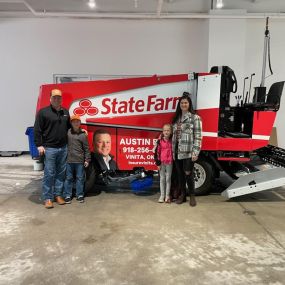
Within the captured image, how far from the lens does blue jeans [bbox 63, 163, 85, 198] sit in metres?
4.60

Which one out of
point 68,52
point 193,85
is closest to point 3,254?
point 193,85

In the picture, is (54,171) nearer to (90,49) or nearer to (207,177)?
(207,177)

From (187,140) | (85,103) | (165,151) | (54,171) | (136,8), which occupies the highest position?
(136,8)

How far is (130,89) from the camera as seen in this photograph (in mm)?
4750

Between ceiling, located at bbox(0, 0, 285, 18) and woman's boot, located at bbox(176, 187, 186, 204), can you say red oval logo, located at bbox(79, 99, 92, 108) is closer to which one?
woman's boot, located at bbox(176, 187, 186, 204)

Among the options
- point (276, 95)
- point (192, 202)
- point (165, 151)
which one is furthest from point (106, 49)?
point (192, 202)

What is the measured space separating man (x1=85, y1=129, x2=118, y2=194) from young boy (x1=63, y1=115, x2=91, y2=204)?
26 cm

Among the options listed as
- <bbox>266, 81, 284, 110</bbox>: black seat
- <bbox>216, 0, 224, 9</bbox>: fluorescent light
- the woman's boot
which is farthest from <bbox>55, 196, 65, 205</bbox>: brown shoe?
<bbox>216, 0, 224, 9</bbox>: fluorescent light

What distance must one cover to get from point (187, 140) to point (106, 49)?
535 centimetres

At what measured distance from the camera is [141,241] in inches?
130

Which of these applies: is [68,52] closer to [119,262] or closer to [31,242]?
[31,242]

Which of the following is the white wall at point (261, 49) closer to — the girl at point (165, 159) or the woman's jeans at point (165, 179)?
the girl at point (165, 159)

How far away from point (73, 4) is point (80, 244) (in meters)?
6.87

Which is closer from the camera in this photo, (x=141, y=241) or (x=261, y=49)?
(x=141, y=241)
